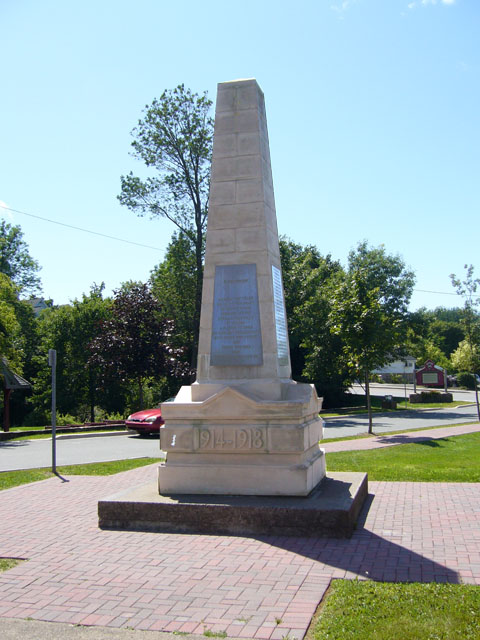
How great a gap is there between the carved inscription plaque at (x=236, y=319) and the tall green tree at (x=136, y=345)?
1651 centimetres

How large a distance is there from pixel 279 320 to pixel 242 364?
895mm

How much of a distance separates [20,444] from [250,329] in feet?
44.9

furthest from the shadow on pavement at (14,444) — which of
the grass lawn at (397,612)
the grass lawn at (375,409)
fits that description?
the grass lawn at (397,612)

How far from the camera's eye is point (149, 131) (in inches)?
1147

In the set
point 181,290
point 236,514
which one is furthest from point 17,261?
point 236,514

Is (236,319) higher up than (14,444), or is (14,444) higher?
(236,319)

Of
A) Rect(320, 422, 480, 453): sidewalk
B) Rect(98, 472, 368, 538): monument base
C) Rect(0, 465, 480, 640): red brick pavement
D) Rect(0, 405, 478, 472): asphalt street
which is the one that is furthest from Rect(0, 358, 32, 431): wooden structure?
Rect(98, 472, 368, 538): monument base

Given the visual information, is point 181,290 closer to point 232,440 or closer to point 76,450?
point 76,450

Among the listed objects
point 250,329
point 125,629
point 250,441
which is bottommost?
point 125,629

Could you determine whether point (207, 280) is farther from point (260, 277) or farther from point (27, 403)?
point (27, 403)

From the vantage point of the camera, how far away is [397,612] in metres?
4.25

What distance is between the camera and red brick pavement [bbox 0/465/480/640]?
443 centimetres

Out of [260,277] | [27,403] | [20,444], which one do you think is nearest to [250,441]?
[260,277]

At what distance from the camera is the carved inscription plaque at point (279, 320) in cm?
814
